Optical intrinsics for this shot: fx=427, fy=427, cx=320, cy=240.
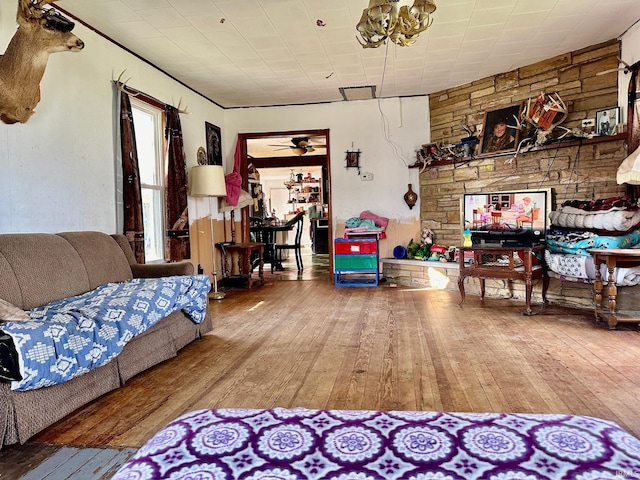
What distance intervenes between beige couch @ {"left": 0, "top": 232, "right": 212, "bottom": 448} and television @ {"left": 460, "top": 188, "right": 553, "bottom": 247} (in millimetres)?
3470

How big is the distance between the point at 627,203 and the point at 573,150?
3.11ft

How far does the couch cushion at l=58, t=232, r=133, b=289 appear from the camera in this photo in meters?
3.06

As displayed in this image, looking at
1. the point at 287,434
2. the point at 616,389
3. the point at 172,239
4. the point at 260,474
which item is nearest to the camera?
the point at 260,474

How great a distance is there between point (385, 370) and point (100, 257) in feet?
7.36

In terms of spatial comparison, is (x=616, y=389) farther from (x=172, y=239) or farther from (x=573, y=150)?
(x=172, y=239)

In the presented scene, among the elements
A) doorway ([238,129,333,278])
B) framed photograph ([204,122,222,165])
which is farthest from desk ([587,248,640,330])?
framed photograph ([204,122,222,165])

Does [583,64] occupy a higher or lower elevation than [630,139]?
higher

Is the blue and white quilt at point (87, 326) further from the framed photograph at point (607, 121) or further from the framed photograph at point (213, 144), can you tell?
the framed photograph at point (607, 121)

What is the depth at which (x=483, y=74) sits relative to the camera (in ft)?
17.2

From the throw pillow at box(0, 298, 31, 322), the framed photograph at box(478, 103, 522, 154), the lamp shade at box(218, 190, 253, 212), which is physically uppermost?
the framed photograph at box(478, 103, 522, 154)

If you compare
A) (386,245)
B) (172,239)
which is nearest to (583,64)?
(386,245)

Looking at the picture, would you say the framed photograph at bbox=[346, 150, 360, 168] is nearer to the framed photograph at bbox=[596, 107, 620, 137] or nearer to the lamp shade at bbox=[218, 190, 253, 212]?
the lamp shade at bbox=[218, 190, 253, 212]

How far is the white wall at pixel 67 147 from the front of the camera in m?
2.88

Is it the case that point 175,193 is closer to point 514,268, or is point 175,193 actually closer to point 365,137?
point 365,137
